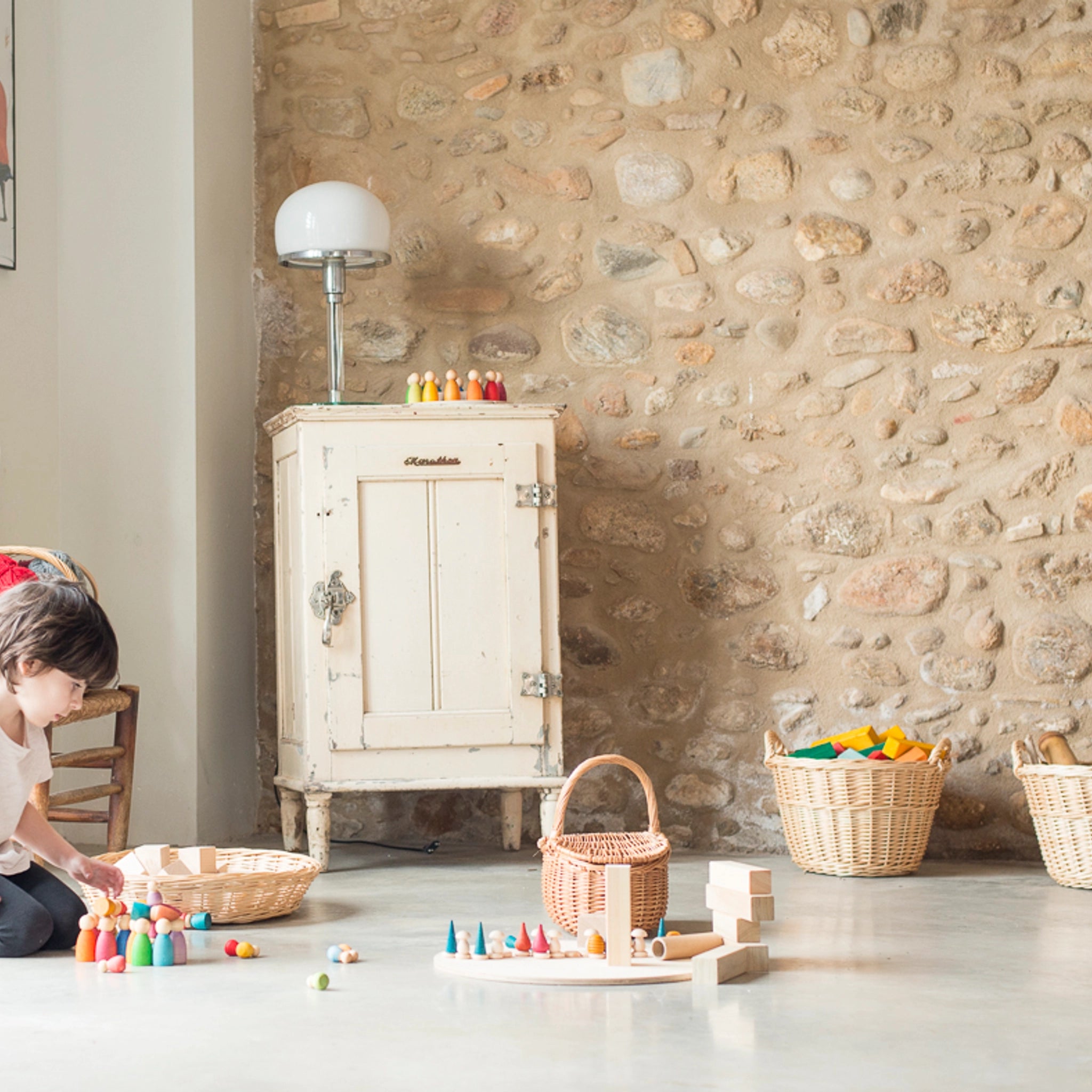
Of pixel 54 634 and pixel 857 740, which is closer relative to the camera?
pixel 54 634

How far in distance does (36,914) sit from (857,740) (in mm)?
2007

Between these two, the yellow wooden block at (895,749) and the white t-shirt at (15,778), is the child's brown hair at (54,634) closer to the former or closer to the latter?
the white t-shirt at (15,778)

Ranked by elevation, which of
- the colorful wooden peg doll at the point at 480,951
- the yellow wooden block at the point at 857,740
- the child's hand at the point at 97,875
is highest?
the yellow wooden block at the point at 857,740

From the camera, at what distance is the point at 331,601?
344 centimetres

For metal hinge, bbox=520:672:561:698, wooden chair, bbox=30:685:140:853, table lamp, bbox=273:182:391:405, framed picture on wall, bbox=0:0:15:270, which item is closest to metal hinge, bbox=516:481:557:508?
metal hinge, bbox=520:672:561:698

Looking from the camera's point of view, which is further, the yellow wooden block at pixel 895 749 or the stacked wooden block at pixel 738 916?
the yellow wooden block at pixel 895 749

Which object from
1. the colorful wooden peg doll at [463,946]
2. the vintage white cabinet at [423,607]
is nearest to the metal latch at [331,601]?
the vintage white cabinet at [423,607]

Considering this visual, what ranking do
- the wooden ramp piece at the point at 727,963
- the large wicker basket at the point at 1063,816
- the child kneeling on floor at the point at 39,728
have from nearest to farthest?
the wooden ramp piece at the point at 727,963, the child kneeling on floor at the point at 39,728, the large wicker basket at the point at 1063,816

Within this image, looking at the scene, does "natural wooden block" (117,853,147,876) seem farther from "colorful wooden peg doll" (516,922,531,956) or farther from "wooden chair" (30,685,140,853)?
"colorful wooden peg doll" (516,922,531,956)

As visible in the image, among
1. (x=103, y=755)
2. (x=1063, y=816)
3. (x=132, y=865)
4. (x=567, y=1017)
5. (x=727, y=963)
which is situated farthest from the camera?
(x=103, y=755)

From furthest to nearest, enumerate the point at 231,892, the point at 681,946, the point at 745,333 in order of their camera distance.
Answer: the point at 745,333 < the point at 231,892 < the point at 681,946

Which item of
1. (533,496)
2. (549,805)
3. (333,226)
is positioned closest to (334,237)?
(333,226)

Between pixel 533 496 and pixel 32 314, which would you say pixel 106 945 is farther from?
pixel 32 314

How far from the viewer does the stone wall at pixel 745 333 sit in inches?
145
